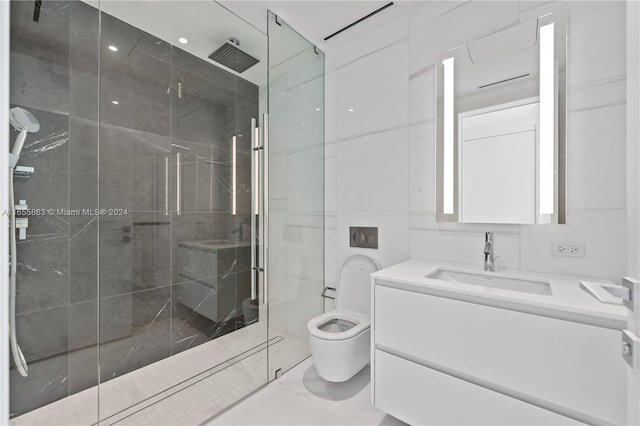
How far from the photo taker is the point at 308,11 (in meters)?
1.91

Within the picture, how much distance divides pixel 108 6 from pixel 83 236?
4.01 ft

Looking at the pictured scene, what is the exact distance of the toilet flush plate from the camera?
80.6 inches

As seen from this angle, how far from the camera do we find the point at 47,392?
139 cm

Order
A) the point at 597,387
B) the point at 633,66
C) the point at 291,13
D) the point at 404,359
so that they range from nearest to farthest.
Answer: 1. the point at 633,66
2. the point at 597,387
3. the point at 404,359
4. the point at 291,13

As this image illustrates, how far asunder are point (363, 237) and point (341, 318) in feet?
1.98

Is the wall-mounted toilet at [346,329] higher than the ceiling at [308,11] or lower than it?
lower

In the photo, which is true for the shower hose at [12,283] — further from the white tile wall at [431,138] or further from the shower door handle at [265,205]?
the white tile wall at [431,138]

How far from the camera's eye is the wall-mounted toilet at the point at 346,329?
1619 millimetres

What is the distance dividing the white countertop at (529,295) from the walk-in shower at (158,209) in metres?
0.97

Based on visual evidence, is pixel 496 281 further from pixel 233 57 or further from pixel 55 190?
pixel 55 190

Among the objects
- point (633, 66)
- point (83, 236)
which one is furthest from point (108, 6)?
point (633, 66)

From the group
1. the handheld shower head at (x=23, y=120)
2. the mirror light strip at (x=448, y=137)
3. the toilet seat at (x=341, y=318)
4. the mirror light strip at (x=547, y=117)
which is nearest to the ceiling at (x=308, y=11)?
the mirror light strip at (x=448, y=137)

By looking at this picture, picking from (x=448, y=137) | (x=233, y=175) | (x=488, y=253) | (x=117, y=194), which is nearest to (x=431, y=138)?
(x=448, y=137)

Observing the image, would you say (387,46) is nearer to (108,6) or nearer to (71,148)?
(108,6)
